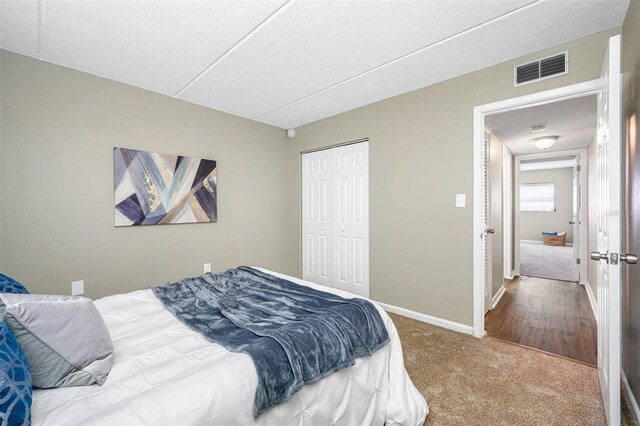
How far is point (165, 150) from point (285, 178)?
180 cm

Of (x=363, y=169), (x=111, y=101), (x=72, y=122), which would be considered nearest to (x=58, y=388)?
(x=72, y=122)

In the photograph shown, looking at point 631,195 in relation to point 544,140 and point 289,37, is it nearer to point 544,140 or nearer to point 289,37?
point 289,37

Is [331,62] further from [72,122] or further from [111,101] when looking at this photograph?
[72,122]

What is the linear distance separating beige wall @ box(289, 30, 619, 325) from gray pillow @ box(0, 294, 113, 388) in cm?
275

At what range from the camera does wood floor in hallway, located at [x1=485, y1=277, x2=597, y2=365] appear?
2523 millimetres

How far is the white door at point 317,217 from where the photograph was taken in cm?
412

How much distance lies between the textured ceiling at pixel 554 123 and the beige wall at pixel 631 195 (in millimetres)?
1128

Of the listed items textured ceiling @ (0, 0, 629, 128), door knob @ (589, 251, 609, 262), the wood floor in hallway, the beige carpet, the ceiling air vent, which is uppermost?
textured ceiling @ (0, 0, 629, 128)

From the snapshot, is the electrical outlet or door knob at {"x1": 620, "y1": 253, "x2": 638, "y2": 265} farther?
the electrical outlet

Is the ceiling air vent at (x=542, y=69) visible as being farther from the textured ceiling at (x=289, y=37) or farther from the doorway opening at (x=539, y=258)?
the doorway opening at (x=539, y=258)

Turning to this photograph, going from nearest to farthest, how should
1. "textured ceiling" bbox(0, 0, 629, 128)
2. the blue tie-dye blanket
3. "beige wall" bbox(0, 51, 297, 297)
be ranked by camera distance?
the blue tie-dye blanket → "textured ceiling" bbox(0, 0, 629, 128) → "beige wall" bbox(0, 51, 297, 297)

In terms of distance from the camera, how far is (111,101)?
2.83 meters

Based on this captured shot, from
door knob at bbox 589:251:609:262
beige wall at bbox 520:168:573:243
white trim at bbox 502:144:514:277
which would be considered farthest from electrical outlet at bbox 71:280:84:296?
beige wall at bbox 520:168:573:243

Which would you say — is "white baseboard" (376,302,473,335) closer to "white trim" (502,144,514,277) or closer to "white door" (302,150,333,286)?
"white door" (302,150,333,286)
